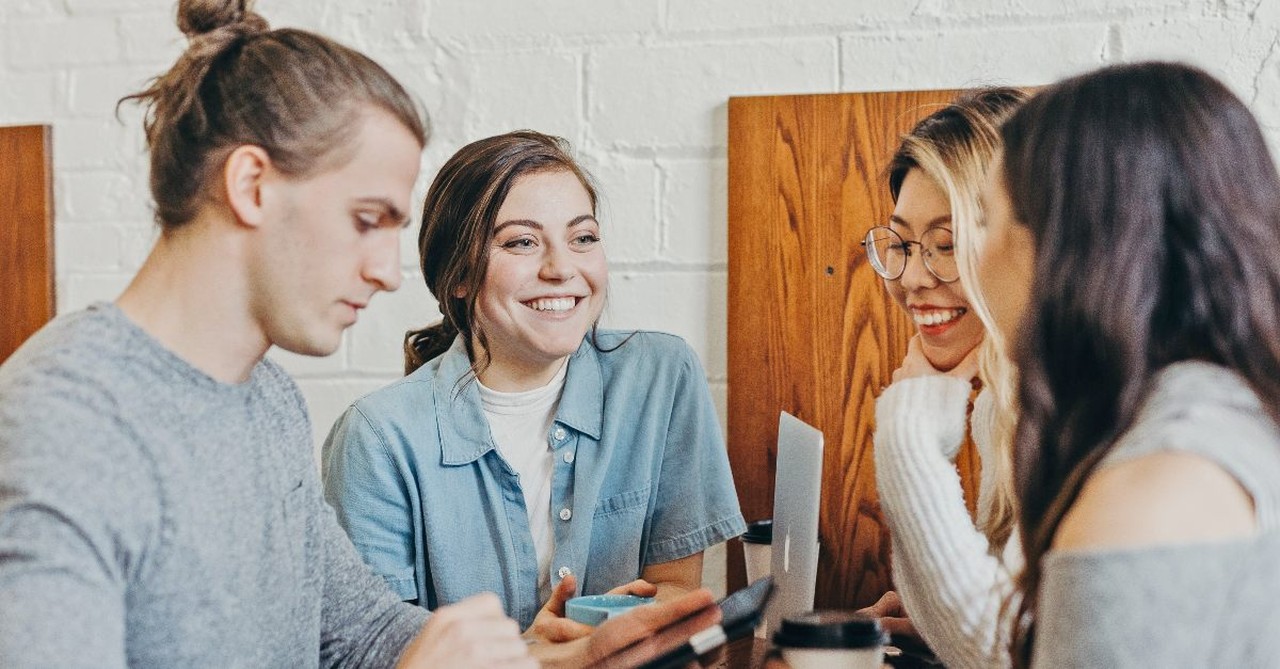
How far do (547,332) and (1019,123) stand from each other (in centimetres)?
80

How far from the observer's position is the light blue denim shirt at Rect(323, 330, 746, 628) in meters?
1.55

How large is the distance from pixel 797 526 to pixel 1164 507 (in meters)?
0.56

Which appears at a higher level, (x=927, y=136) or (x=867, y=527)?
(x=927, y=136)

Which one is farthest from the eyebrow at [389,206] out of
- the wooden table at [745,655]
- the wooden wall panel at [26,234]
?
the wooden wall panel at [26,234]

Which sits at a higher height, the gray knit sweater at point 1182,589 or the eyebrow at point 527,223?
the eyebrow at point 527,223

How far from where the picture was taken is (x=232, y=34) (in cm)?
100

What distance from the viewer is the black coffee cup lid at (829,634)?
0.98 metres

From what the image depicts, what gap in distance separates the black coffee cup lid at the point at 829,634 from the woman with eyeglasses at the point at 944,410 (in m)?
0.20

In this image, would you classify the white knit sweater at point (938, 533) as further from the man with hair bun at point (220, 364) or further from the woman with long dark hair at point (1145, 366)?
the man with hair bun at point (220, 364)

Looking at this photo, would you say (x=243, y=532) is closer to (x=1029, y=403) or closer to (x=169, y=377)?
(x=169, y=377)

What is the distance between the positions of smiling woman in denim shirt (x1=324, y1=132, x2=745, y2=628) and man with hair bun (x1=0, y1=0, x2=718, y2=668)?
0.46m

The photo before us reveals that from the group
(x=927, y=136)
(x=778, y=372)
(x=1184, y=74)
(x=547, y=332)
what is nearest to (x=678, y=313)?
(x=778, y=372)

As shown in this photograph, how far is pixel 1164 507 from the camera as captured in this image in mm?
686

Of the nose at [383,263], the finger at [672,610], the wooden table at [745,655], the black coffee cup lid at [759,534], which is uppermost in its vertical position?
the nose at [383,263]
